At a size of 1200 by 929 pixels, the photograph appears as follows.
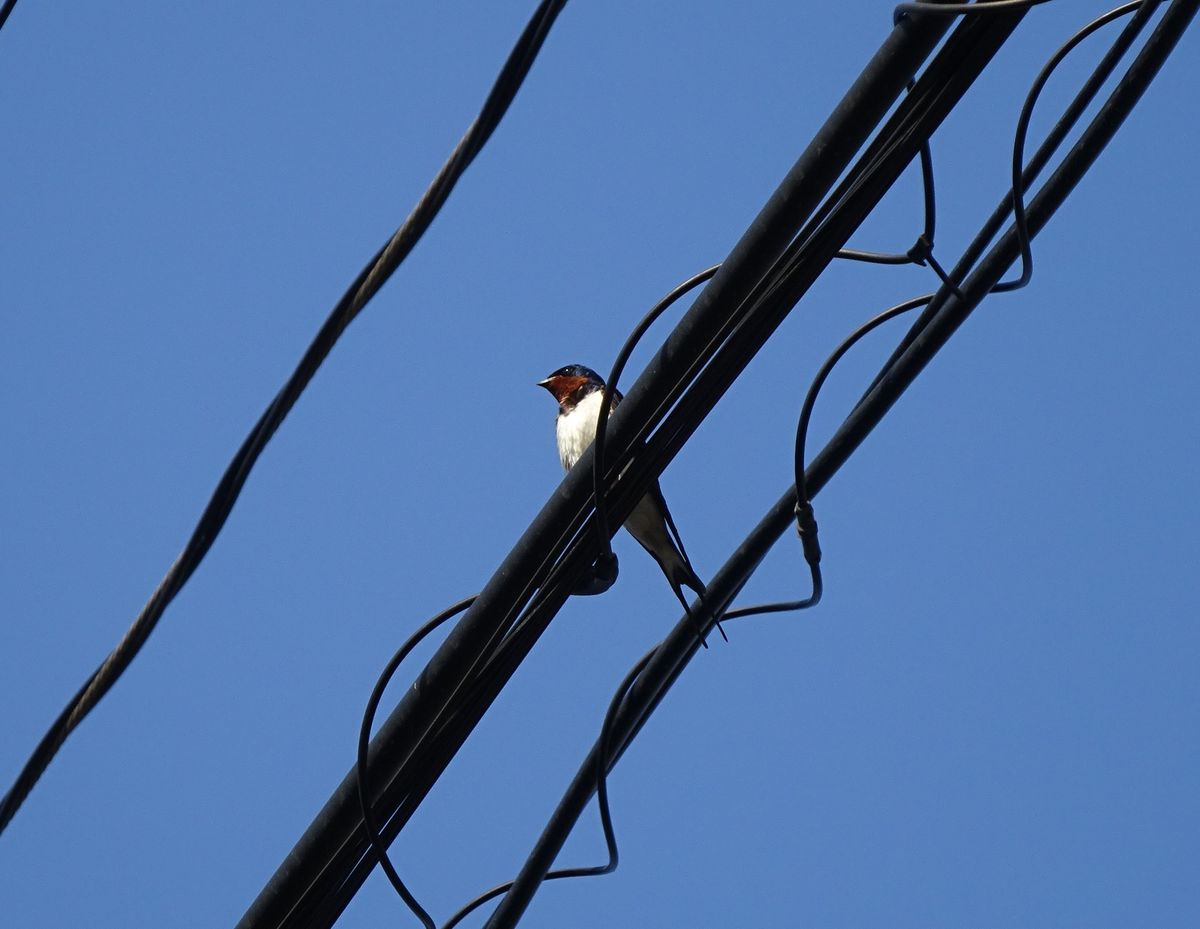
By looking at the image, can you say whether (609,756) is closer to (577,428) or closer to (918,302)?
(918,302)

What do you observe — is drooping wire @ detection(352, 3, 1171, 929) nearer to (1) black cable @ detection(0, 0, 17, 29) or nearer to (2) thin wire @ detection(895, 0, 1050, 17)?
(2) thin wire @ detection(895, 0, 1050, 17)

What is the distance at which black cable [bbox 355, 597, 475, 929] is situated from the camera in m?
2.81

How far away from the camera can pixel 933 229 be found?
9.25ft

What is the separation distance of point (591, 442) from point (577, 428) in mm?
1938

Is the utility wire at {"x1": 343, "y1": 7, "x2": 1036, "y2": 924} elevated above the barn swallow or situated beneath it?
situated beneath

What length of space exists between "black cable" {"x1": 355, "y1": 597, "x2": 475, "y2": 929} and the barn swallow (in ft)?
4.61

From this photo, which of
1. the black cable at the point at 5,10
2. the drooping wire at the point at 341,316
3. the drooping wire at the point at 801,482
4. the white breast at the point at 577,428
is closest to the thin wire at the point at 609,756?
the drooping wire at the point at 801,482

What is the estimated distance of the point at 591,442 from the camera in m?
4.89

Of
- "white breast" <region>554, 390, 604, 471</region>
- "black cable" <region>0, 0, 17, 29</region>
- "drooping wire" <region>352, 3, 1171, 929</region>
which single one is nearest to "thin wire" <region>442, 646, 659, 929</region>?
"drooping wire" <region>352, 3, 1171, 929</region>

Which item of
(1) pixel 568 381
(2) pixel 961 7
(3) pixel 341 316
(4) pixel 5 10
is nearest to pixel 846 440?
(2) pixel 961 7

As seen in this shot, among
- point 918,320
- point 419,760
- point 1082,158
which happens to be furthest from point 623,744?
point 1082,158

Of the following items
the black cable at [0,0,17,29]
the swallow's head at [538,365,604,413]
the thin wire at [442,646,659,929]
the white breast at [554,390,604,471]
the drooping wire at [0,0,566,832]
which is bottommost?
the thin wire at [442,646,659,929]

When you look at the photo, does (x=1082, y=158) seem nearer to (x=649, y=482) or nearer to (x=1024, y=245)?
(x=1024, y=245)

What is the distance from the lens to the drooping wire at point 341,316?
2455 mm
